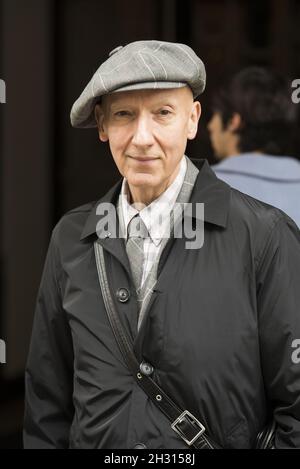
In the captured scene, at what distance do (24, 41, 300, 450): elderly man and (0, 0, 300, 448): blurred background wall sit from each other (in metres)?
1.32

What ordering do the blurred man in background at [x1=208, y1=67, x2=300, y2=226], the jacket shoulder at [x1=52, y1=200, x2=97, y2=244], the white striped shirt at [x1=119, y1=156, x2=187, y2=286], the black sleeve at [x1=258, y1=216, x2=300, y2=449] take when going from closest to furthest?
1. the black sleeve at [x1=258, y1=216, x2=300, y2=449]
2. the white striped shirt at [x1=119, y1=156, x2=187, y2=286]
3. the jacket shoulder at [x1=52, y1=200, x2=97, y2=244]
4. the blurred man in background at [x1=208, y1=67, x2=300, y2=226]

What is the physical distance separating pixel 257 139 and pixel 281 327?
0.95m

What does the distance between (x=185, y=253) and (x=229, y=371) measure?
33cm

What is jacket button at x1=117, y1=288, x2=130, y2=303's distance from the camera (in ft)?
7.54

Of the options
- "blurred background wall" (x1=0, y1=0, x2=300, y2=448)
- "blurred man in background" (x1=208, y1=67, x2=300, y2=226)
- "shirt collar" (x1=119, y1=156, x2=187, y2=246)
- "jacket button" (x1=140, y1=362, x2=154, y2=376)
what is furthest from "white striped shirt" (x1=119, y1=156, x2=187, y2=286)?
"blurred background wall" (x1=0, y1=0, x2=300, y2=448)

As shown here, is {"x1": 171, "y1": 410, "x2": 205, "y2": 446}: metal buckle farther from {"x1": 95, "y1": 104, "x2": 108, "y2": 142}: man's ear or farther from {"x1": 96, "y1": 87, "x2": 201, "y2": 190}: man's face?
{"x1": 95, "y1": 104, "x2": 108, "y2": 142}: man's ear

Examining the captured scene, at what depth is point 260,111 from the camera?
2.96m

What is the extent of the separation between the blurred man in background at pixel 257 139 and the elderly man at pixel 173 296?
0.55 meters

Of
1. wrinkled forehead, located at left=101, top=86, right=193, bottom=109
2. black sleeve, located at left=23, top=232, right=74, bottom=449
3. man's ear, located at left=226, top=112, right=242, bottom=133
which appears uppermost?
wrinkled forehead, located at left=101, top=86, right=193, bottom=109

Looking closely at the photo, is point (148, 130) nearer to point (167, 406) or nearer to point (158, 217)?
point (158, 217)

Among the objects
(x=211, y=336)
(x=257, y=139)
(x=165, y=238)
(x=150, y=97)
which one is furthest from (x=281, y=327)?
(x=257, y=139)

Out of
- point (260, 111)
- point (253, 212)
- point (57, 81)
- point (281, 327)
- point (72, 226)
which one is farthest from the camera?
point (57, 81)

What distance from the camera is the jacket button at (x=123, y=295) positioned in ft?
7.54

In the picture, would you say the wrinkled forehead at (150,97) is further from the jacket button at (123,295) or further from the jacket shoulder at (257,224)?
the jacket button at (123,295)
